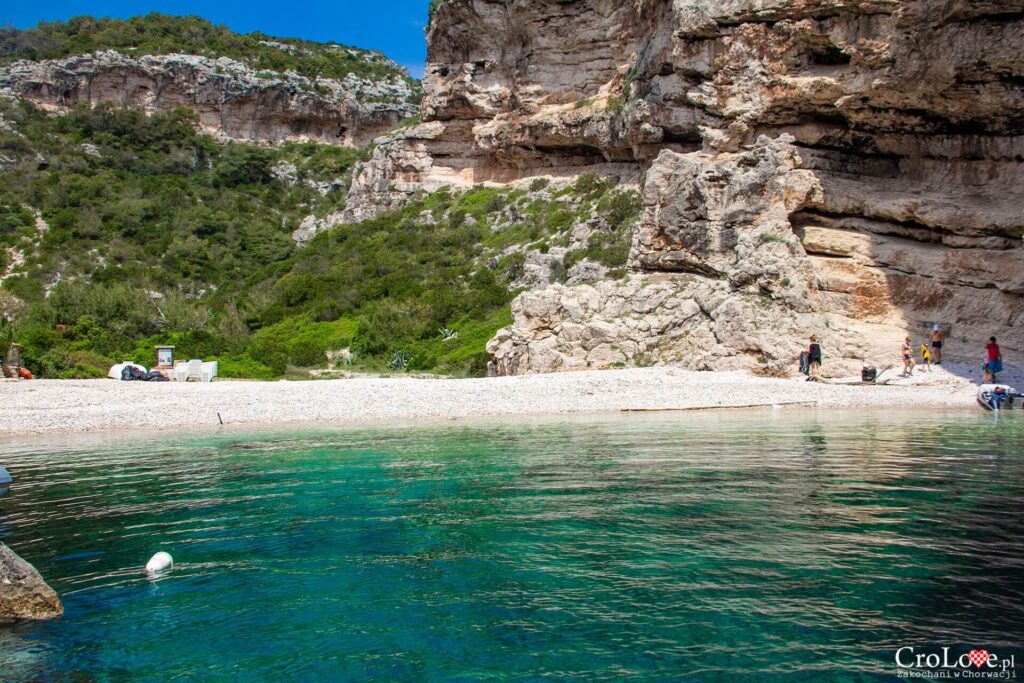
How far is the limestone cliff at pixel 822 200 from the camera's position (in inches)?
767

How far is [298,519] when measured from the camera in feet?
23.0

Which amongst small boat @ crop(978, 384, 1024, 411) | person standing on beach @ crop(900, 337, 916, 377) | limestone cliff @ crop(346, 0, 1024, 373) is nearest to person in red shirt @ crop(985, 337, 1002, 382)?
person standing on beach @ crop(900, 337, 916, 377)

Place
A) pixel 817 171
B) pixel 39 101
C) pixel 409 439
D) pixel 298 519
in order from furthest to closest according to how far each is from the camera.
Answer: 1. pixel 39 101
2. pixel 817 171
3. pixel 409 439
4. pixel 298 519

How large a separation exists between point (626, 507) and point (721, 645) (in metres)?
3.00

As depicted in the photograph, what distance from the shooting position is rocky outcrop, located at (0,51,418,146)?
211 ft

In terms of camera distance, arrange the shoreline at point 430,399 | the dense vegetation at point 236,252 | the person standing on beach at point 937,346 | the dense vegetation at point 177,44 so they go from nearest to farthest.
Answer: the shoreline at point 430,399 < the person standing on beach at point 937,346 < the dense vegetation at point 236,252 < the dense vegetation at point 177,44

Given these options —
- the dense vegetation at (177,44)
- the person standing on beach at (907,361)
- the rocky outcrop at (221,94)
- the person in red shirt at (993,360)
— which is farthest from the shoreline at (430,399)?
the dense vegetation at (177,44)

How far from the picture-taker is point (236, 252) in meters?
49.1

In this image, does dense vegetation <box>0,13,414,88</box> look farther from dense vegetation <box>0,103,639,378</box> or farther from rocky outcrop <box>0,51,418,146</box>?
dense vegetation <box>0,103,639,378</box>

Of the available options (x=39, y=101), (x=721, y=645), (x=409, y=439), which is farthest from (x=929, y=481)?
(x=39, y=101)

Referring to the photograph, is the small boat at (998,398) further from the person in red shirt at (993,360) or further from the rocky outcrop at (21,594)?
the rocky outcrop at (21,594)

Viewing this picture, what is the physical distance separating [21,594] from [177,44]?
264 ft

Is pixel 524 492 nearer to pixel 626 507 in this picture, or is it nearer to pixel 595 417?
pixel 626 507

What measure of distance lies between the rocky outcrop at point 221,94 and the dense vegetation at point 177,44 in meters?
2.54
